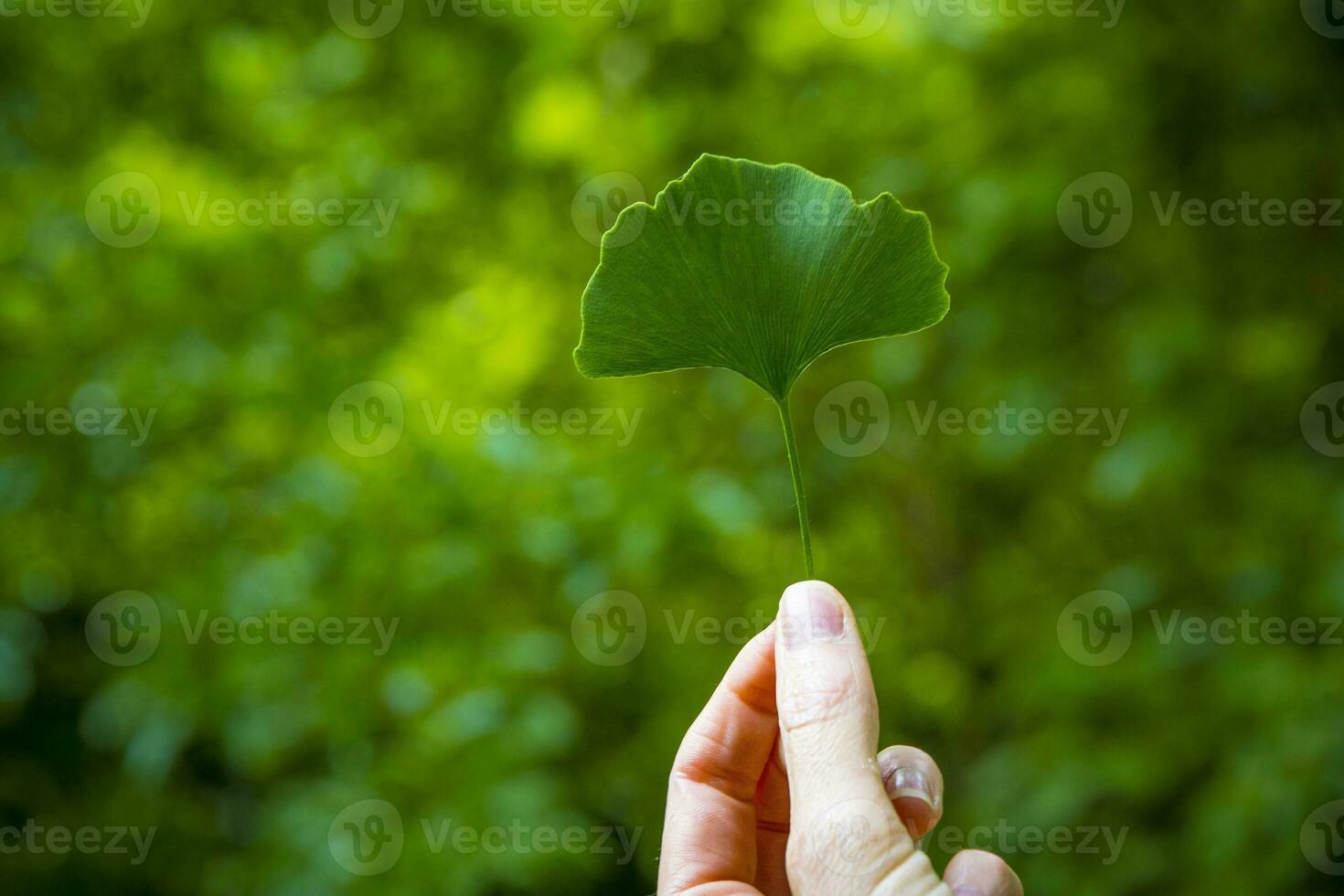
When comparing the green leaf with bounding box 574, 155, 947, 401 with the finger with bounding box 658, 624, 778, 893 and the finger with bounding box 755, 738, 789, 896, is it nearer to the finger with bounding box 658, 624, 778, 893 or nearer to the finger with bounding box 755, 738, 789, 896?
the finger with bounding box 658, 624, 778, 893

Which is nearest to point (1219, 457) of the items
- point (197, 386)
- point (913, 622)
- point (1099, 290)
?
point (1099, 290)

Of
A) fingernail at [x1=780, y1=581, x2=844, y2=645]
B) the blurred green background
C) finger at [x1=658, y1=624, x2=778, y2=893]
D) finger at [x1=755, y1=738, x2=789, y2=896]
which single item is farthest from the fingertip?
the blurred green background

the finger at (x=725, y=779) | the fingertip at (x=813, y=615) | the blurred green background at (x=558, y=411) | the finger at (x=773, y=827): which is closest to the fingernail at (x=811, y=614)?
the fingertip at (x=813, y=615)

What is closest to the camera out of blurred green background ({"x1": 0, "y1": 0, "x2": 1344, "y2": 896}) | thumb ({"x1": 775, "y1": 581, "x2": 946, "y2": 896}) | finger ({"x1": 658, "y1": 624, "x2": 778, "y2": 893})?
thumb ({"x1": 775, "y1": 581, "x2": 946, "y2": 896})

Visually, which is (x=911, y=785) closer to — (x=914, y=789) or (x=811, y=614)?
(x=914, y=789)

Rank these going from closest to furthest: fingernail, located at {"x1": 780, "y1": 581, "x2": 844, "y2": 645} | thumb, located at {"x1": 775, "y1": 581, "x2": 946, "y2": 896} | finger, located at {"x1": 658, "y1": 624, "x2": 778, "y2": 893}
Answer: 1. thumb, located at {"x1": 775, "y1": 581, "x2": 946, "y2": 896}
2. fingernail, located at {"x1": 780, "y1": 581, "x2": 844, "y2": 645}
3. finger, located at {"x1": 658, "y1": 624, "x2": 778, "y2": 893}
